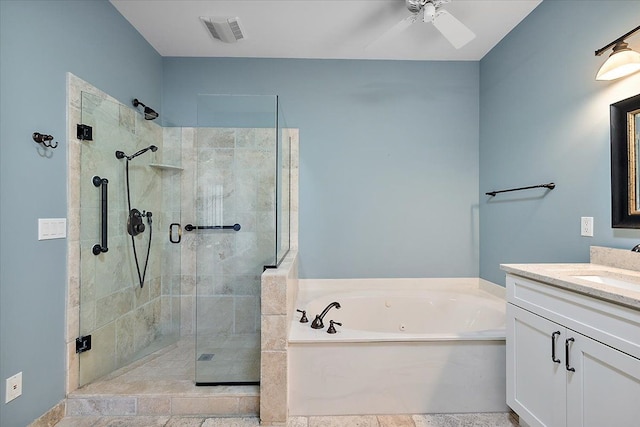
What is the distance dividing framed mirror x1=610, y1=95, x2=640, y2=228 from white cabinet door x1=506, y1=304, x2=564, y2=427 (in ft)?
2.28

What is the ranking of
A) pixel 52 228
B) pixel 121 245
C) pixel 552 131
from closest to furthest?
1. pixel 52 228
2. pixel 552 131
3. pixel 121 245

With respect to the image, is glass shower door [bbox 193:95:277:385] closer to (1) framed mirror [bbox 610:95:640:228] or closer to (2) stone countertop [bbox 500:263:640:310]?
(2) stone countertop [bbox 500:263:640:310]

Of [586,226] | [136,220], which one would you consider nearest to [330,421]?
[586,226]

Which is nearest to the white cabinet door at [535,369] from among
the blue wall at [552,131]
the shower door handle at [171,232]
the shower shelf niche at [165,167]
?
the blue wall at [552,131]

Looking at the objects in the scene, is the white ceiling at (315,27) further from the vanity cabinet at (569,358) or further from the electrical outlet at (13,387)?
the electrical outlet at (13,387)

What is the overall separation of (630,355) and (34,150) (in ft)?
8.84

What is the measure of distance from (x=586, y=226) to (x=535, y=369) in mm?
899

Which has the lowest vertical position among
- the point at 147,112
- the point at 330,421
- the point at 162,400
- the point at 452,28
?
the point at 330,421

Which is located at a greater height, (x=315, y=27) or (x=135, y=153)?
(x=315, y=27)

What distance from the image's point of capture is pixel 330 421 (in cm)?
185

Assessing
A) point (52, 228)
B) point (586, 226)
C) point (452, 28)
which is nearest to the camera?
point (52, 228)

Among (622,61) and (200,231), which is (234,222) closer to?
(200,231)

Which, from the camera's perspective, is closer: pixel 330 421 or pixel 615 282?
pixel 615 282

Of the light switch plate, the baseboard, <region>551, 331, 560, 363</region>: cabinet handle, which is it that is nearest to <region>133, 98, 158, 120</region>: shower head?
the light switch plate
